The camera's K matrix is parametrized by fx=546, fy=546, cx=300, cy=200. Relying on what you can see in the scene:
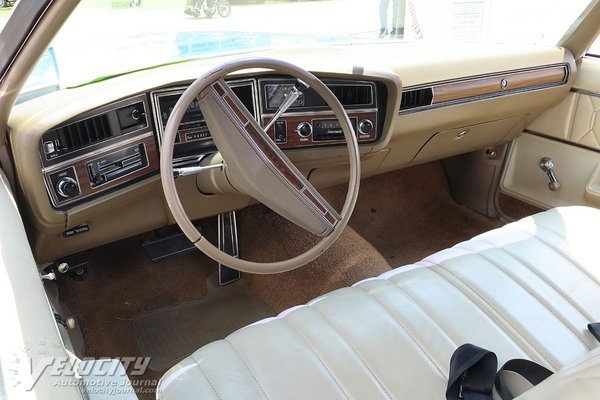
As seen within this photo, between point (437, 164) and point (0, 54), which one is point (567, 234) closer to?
point (437, 164)

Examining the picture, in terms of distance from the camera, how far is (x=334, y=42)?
229cm

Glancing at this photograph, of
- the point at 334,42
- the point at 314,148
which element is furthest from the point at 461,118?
the point at 314,148

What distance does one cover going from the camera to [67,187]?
4.91ft

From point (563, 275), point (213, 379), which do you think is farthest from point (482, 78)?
point (213, 379)

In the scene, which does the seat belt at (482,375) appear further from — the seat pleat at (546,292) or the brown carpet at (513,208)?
the brown carpet at (513,208)

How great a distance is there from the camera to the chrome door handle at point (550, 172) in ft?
7.89

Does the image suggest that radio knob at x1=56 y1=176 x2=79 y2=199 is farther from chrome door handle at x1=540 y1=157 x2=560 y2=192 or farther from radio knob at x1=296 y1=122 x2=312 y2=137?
chrome door handle at x1=540 y1=157 x2=560 y2=192

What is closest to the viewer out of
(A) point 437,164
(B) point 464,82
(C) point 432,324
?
(C) point 432,324

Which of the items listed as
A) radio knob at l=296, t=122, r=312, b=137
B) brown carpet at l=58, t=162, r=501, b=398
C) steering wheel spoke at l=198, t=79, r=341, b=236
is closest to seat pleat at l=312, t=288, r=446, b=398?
steering wheel spoke at l=198, t=79, r=341, b=236

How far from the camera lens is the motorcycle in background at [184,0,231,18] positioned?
69.7 inches

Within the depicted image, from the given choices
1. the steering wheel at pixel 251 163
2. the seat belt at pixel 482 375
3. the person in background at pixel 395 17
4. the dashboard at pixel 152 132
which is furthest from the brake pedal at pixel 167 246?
the seat belt at pixel 482 375

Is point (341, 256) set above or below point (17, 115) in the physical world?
below

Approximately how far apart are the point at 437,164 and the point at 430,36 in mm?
760

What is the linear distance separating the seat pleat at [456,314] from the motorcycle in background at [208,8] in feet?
3.49
